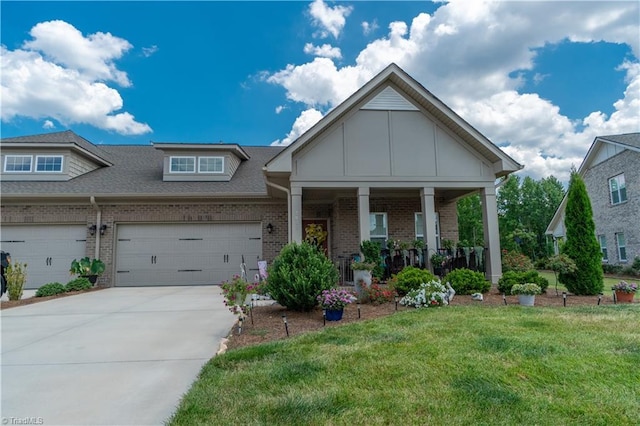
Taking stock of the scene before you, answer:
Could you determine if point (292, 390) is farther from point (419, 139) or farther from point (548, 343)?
point (419, 139)

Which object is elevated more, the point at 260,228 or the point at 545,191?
the point at 545,191

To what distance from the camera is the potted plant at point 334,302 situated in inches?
219

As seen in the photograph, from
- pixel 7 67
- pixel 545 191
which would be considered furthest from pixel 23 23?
pixel 545 191

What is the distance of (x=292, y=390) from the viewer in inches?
113

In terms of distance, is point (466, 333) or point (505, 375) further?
point (466, 333)

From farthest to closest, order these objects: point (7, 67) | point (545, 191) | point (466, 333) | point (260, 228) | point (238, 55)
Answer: point (545, 191) → point (238, 55) → point (260, 228) → point (7, 67) → point (466, 333)

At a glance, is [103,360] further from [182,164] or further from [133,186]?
[182,164]

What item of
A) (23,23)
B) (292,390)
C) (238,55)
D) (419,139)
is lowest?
(292,390)

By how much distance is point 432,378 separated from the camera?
9.97 ft

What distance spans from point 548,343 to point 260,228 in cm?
977

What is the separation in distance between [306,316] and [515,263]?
627cm

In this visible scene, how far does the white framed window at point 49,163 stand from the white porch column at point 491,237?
48.3 ft

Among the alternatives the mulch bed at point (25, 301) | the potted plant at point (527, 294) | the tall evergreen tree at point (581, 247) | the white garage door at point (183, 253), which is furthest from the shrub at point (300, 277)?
the mulch bed at point (25, 301)

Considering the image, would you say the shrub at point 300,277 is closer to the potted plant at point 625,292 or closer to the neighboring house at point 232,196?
the neighboring house at point 232,196
